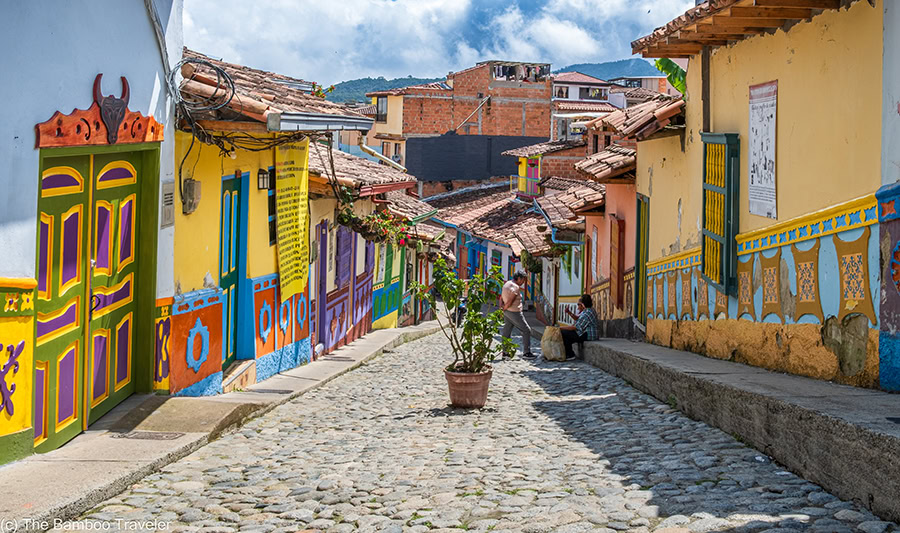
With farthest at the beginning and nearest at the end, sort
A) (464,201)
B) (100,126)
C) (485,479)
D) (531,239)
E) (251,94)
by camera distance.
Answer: (464,201), (531,239), (251,94), (100,126), (485,479)

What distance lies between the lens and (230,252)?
1012 centimetres

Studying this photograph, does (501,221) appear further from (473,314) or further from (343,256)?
(473,314)

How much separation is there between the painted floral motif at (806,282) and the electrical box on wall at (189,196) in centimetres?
513

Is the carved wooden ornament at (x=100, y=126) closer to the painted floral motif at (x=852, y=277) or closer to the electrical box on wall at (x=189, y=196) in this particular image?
the electrical box on wall at (x=189, y=196)

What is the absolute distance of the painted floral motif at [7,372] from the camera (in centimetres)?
532

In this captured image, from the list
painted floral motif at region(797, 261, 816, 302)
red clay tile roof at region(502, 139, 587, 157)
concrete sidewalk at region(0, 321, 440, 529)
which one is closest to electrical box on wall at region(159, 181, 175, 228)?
concrete sidewalk at region(0, 321, 440, 529)

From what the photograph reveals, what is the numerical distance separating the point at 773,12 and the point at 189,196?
515 centimetres

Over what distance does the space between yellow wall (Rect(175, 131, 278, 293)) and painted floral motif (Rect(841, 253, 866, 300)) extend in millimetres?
5272

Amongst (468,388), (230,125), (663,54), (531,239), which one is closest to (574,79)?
(531,239)

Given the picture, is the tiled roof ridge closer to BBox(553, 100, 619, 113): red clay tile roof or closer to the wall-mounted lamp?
the wall-mounted lamp

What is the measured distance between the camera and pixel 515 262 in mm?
A: 37938

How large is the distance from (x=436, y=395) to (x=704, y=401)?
155 inches

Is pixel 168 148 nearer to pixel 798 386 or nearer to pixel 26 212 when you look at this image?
pixel 26 212

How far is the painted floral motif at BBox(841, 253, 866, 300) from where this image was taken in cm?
666
